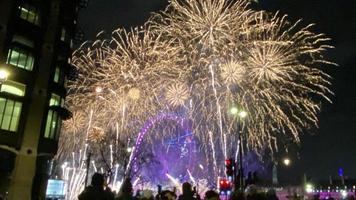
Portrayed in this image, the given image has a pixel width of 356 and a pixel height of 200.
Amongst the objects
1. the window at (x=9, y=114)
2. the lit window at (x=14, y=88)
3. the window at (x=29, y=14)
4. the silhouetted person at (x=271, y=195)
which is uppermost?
the window at (x=29, y=14)

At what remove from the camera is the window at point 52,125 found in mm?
34344

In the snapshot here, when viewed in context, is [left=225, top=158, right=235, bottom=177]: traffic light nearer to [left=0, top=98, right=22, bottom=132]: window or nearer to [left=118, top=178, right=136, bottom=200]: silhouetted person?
[left=118, top=178, right=136, bottom=200]: silhouetted person

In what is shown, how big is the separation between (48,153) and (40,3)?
13.1 meters

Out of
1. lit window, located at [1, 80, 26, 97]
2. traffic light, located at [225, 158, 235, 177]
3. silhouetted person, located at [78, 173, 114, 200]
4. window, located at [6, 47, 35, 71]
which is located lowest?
silhouetted person, located at [78, 173, 114, 200]

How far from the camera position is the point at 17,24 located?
3238cm

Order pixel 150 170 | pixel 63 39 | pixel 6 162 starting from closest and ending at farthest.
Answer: pixel 6 162 < pixel 63 39 < pixel 150 170

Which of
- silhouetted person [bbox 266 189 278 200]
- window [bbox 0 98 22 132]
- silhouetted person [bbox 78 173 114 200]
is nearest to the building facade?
window [bbox 0 98 22 132]

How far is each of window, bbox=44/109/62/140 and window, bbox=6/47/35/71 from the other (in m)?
4.43

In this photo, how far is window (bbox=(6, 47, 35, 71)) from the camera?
31.7 metres

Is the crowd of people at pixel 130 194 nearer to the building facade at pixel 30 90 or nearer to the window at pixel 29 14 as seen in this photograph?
the building facade at pixel 30 90

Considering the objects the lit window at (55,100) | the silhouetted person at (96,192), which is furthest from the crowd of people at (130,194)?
the lit window at (55,100)

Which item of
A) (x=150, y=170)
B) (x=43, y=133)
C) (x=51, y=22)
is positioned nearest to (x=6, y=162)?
(x=43, y=133)

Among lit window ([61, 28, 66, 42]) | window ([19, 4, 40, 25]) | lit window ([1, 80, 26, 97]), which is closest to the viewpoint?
lit window ([1, 80, 26, 97])

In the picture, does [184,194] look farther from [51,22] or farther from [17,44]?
[51,22]
